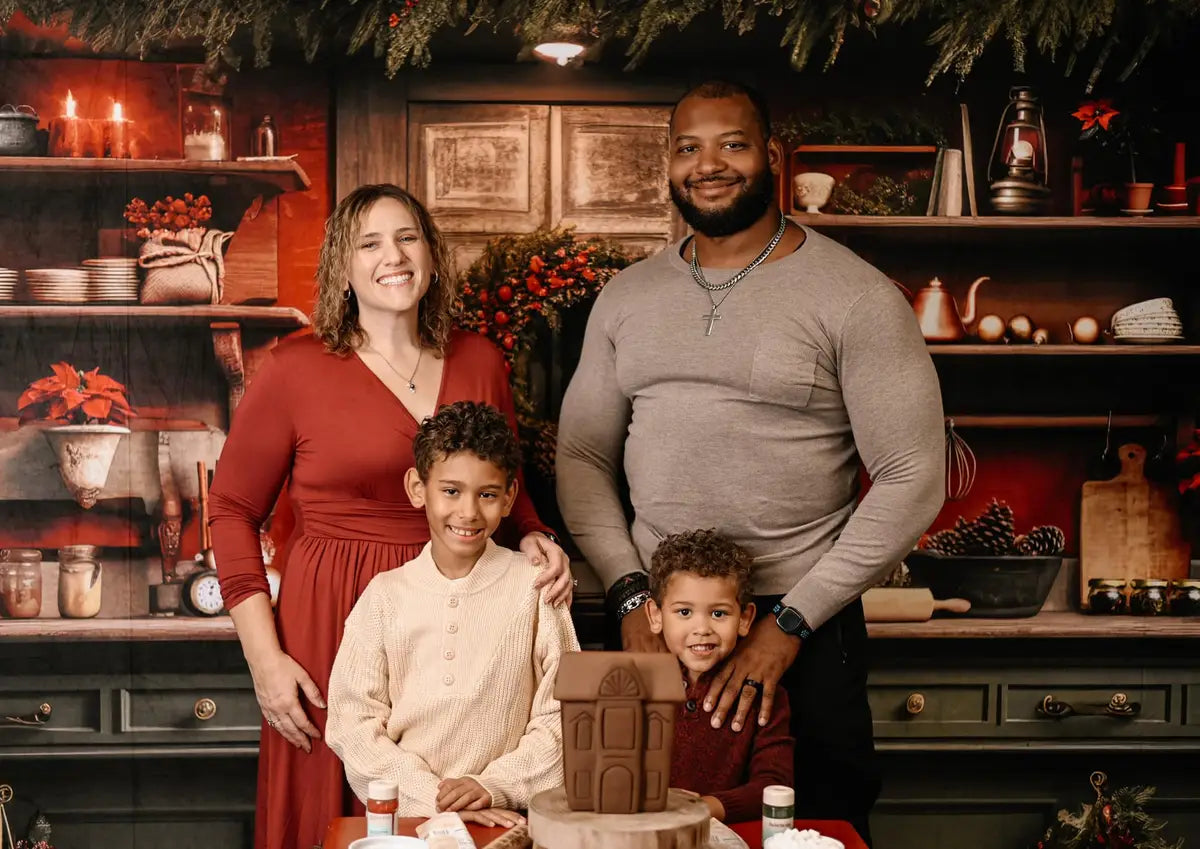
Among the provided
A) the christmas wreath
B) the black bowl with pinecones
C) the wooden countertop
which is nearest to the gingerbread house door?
the christmas wreath

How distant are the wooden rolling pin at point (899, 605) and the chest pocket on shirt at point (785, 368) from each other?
3.57 ft

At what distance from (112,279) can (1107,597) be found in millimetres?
2688

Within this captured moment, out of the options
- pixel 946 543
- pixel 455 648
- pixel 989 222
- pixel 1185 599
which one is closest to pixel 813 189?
pixel 989 222

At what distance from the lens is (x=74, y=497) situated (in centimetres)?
318

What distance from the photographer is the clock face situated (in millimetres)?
3152

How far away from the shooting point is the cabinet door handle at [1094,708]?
324cm

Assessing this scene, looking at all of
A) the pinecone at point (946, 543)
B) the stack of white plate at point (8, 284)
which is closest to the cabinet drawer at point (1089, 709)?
the pinecone at point (946, 543)

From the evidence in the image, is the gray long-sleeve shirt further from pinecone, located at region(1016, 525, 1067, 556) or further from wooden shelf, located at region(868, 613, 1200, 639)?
pinecone, located at region(1016, 525, 1067, 556)

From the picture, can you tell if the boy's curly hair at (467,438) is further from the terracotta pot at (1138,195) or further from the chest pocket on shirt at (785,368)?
the terracotta pot at (1138,195)

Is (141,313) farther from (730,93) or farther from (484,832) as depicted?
(484,832)

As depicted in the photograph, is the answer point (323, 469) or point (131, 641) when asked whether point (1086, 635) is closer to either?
point (323, 469)

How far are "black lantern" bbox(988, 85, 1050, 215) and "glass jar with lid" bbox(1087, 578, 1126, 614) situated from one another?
3.30ft

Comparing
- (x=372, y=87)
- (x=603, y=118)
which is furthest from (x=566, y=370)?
(x=372, y=87)

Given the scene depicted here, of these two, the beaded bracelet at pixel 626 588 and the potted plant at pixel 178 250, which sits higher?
the potted plant at pixel 178 250
